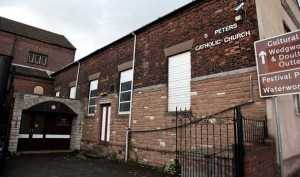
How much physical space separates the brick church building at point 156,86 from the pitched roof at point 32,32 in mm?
11658

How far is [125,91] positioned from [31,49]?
18.5 meters

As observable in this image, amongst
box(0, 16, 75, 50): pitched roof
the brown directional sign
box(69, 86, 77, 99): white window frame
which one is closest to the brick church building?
box(69, 86, 77, 99): white window frame

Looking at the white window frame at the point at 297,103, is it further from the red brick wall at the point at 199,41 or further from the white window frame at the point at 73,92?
the white window frame at the point at 73,92

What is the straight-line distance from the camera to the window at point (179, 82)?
8.12m

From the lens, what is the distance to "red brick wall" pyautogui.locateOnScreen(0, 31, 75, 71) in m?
23.0

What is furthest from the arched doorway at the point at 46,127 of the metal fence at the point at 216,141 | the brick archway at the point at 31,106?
the metal fence at the point at 216,141

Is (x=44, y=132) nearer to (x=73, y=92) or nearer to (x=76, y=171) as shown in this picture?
(x=73, y=92)

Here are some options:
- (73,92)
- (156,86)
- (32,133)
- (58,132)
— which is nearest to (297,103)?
(156,86)

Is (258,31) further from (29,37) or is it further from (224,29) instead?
(29,37)

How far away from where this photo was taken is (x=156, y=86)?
9.18 metres

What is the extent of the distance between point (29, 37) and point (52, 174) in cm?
2179

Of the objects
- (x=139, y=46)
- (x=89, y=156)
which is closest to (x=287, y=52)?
(x=139, y=46)

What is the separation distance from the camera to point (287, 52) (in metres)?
4.41

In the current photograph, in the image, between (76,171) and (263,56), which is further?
(76,171)
